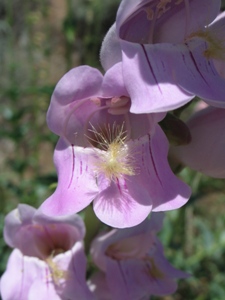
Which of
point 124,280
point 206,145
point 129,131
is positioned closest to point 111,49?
point 129,131

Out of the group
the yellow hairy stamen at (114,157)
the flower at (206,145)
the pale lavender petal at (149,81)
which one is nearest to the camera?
the pale lavender petal at (149,81)

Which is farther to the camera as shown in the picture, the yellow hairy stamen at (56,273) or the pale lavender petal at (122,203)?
the yellow hairy stamen at (56,273)

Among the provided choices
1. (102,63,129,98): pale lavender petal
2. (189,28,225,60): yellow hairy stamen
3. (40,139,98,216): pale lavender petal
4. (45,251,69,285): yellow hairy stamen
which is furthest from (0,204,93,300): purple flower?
(189,28,225,60): yellow hairy stamen

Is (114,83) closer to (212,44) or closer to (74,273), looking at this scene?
(212,44)

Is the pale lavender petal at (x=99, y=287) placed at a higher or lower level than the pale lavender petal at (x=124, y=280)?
lower

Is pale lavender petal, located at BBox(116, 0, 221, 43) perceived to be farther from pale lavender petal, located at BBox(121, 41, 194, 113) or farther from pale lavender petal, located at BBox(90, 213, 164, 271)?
pale lavender petal, located at BBox(90, 213, 164, 271)

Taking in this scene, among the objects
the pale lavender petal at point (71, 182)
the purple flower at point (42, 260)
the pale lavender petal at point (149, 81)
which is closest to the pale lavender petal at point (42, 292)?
the purple flower at point (42, 260)

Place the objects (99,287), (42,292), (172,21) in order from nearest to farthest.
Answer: (172,21), (42,292), (99,287)

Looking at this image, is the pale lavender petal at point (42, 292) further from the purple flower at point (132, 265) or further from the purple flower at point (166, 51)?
the purple flower at point (166, 51)
